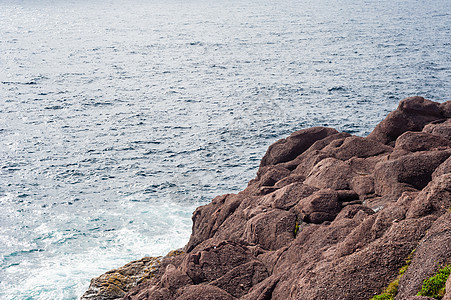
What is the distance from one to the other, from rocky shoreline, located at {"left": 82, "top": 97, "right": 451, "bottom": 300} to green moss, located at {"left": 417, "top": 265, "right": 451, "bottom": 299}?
0.12 meters

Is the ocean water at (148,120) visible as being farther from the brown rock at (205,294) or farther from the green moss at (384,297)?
the green moss at (384,297)

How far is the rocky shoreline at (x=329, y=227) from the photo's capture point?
14.2 m

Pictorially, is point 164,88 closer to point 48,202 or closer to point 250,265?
point 48,202

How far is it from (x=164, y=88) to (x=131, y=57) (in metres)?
40.1

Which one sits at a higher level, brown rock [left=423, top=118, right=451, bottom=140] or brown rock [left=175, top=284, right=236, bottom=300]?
brown rock [left=423, top=118, right=451, bottom=140]

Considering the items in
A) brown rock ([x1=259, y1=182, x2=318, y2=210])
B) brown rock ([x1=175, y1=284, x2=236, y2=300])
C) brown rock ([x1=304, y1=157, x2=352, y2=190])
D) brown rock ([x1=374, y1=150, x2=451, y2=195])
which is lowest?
brown rock ([x1=175, y1=284, x2=236, y2=300])

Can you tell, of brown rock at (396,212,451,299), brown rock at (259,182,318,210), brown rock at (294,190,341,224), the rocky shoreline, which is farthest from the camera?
brown rock at (259,182,318,210)

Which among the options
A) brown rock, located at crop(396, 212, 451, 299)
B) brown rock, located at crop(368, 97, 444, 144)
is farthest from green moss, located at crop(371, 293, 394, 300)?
brown rock, located at crop(368, 97, 444, 144)

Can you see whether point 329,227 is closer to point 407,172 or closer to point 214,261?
point 214,261

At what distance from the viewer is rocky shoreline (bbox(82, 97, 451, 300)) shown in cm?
1421

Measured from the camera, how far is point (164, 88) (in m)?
91.6

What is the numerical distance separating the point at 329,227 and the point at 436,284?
7553mm

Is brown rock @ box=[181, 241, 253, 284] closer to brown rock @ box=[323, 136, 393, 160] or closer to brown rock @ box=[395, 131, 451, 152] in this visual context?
brown rock @ box=[323, 136, 393, 160]

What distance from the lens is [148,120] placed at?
71812 mm
